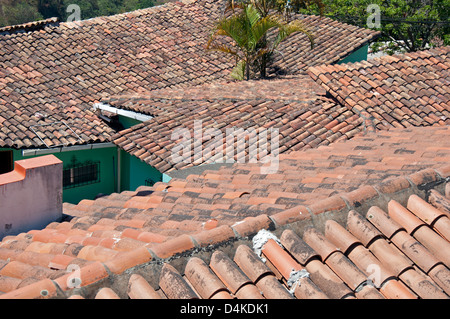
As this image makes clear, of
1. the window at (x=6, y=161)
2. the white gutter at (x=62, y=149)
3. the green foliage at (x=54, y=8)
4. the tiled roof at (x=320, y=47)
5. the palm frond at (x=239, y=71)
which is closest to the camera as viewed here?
the white gutter at (x=62, y=149)

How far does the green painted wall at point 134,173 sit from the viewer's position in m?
12.3

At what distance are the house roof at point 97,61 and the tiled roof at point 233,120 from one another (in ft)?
6.03

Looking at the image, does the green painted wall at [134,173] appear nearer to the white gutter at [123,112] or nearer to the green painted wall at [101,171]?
the green painted wall at [101,171]

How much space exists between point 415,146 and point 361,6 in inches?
1018

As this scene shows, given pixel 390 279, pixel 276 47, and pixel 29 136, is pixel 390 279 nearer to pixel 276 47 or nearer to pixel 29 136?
pixel 29 136

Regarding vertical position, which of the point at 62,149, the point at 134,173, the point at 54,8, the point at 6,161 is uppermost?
the point at 54,8

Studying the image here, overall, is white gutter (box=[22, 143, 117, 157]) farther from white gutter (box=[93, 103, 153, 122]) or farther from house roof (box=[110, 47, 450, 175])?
house roof (box=[110, 47, 450, 175])

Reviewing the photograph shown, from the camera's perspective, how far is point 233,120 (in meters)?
10.5

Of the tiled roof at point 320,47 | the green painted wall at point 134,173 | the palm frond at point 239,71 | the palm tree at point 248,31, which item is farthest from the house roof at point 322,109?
the tiled roof at point 320,47

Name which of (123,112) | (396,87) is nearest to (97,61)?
(123,112)

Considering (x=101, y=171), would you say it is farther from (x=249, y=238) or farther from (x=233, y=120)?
(x=249, y=238)

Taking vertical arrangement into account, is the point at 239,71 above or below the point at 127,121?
above

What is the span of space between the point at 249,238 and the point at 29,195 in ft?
10.3
